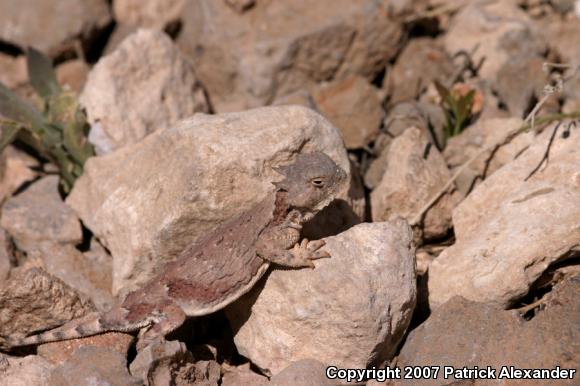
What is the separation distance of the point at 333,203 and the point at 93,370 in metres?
2.22

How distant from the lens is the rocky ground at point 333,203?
170 inches

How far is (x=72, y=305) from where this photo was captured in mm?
4816

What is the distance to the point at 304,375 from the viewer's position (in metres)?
4.25

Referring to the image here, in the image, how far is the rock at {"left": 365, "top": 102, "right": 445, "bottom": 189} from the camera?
5.97 meters

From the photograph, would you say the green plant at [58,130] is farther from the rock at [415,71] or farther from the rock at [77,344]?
the rock at [415,71]

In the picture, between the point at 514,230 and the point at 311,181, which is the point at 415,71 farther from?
the point at 311,181

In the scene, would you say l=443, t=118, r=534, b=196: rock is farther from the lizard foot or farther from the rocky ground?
the lizard foot

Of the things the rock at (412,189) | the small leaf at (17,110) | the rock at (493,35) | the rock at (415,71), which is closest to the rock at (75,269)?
the small leaf at (17,110)

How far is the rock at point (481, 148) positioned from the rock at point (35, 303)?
3.33 meters

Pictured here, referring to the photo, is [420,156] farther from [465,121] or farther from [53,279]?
[53,279]

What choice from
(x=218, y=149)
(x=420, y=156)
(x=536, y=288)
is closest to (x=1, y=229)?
(x=218, y=149)

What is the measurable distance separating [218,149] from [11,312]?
6.22 feet

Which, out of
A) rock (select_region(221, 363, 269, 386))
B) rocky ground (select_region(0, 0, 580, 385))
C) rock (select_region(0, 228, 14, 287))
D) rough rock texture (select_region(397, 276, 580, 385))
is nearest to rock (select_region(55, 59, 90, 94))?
rocky ground (select_region(0, 0, 580, 385))

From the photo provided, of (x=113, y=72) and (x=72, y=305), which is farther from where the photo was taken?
(x=113, y=72)
